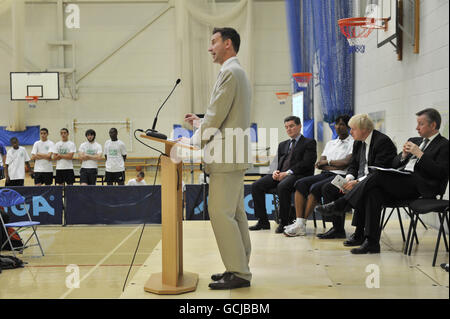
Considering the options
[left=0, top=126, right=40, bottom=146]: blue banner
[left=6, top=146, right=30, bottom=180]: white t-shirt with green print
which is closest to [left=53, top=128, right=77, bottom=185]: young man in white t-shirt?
[left=6, top=146, right=30, bottom=180]: white t-shirt with green print

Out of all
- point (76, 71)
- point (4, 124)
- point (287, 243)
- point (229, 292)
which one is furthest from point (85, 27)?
point (229, 292)

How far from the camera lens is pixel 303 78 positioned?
382 inches

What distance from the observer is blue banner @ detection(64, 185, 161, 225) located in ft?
24.3

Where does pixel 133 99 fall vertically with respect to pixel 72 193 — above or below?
above

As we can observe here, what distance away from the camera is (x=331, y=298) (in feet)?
8.80

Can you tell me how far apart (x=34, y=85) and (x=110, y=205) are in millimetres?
7674

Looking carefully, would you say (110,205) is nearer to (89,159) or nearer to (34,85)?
(89,159)

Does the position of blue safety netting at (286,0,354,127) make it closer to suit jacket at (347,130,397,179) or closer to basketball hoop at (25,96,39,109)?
suit jacket at (347,130,397,179)

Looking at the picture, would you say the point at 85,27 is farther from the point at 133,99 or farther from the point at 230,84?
the point at 230,84

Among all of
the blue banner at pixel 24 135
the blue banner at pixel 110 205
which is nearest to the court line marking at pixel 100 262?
the blue banner at pixel 110 205

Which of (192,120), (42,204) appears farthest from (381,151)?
(42,204)

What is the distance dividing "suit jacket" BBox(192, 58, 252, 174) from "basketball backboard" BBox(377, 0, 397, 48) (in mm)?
3058

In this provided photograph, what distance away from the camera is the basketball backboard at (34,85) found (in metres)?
13.6

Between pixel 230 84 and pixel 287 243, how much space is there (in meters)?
2.06
